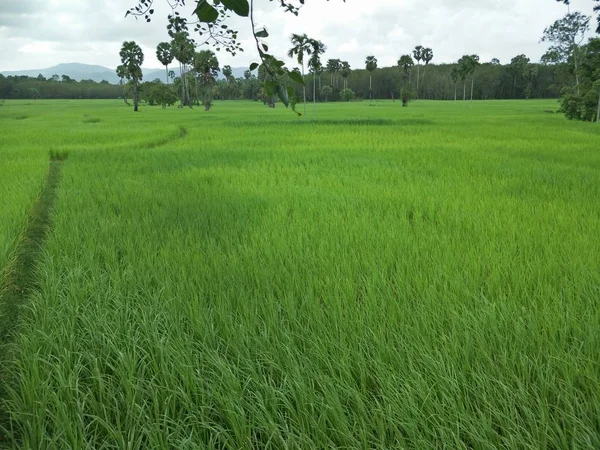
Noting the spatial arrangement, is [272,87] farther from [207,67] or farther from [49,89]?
[49,89]

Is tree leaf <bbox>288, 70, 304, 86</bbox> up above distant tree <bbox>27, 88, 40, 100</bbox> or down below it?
below

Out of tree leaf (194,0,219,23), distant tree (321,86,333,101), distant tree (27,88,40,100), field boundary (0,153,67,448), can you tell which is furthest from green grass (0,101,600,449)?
distant tree (27,88,40,100)

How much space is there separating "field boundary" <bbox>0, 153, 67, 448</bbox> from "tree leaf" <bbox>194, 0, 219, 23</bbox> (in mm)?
1605

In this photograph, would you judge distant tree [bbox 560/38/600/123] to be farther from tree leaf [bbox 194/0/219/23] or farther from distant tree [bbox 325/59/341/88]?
distant tree [bbox 325/59/341/88]

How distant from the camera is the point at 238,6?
88cm

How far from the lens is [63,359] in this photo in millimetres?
2098

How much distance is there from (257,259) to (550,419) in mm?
2174

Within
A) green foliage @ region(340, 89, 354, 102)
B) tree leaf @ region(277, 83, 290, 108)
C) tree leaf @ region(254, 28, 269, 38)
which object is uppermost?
green foliage @ region(340, 89, 354, 102)

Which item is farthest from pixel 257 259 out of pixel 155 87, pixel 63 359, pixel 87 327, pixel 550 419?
pixel 155 87

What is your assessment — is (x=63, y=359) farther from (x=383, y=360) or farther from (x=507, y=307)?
(x=507, y=307)

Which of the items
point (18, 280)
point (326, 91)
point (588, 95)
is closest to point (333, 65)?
point (326, 91)

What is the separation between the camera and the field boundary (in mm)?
2181

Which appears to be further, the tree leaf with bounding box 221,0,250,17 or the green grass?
the green grass

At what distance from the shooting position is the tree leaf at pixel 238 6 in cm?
87
